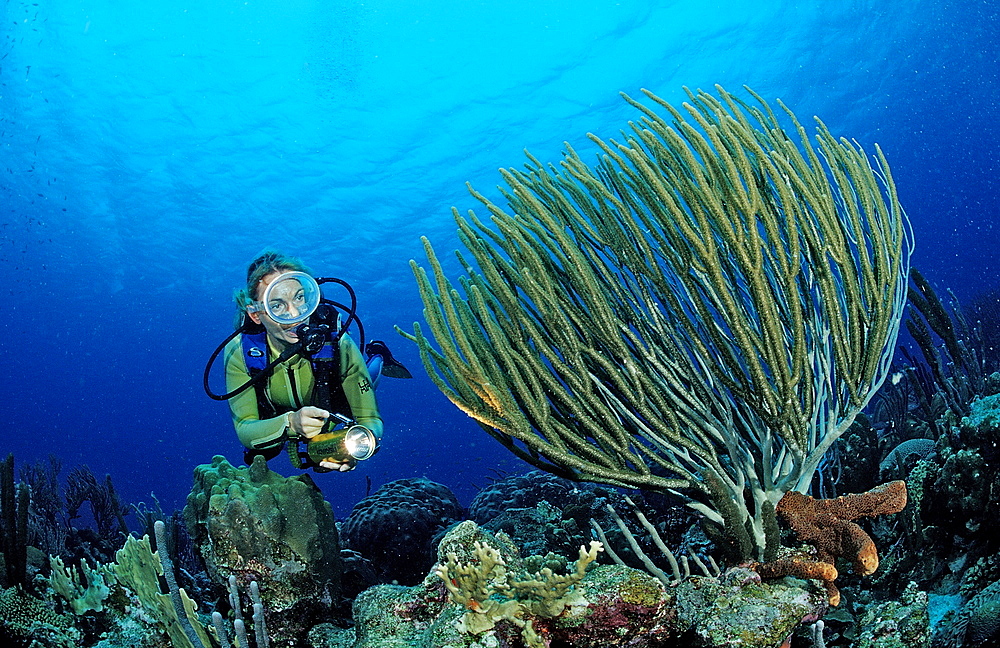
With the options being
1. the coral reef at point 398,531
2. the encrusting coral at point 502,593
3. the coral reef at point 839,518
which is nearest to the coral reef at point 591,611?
the encrusting coral at point 502,593

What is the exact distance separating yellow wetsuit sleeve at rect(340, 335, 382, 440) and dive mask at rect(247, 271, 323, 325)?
1.29ft

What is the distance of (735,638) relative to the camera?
6.06ft

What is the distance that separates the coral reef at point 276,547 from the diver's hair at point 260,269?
1.33m

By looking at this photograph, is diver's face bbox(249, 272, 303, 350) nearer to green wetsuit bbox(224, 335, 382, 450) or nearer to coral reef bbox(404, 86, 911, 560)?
green wetsuit bbox(224, 335, 382, 450)

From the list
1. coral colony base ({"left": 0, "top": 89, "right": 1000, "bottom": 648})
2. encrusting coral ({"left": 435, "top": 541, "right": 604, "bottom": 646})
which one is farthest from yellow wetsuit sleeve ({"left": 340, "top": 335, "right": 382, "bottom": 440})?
encrusting coral ({"left": 435, "top": 541, "right": 604, "bottom": 646})

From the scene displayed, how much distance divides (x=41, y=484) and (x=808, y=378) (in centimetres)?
1095

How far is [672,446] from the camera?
2.66 m

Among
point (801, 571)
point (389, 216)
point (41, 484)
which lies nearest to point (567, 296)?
point (801, 571)

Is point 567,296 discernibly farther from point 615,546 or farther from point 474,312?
point 615,546

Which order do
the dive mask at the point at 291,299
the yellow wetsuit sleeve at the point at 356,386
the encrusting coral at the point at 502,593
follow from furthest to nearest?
the yellow wetsuit sleeve at the point at 356,386, the dive mask at the point at 291,299, the encrusting coral at the point at 502,593

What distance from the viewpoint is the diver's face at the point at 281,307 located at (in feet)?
11.9

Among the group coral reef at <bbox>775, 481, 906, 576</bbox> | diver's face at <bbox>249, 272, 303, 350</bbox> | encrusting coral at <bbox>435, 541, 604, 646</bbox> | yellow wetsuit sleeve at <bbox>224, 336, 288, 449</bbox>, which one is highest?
diver's face at <bbox>249, 272, 303, 350</bbox>

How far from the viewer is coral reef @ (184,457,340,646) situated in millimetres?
2809

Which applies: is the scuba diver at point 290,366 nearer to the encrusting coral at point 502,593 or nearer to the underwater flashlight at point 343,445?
the underwater flashlight at point 343,445
